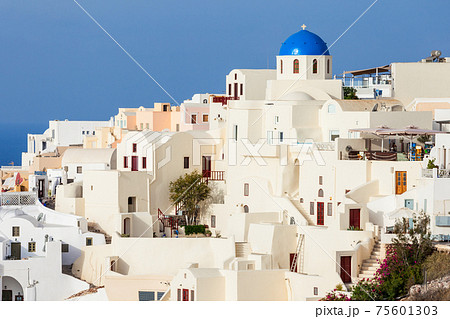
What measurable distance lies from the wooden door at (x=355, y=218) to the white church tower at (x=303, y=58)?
448 inches

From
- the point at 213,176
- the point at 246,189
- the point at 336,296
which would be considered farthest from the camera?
the point at 213,176

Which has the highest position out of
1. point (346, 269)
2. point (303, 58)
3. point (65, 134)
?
point (303, 58)

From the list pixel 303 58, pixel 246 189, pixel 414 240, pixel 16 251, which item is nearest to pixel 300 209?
pixel 246 189

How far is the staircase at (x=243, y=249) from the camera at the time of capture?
2045 inches

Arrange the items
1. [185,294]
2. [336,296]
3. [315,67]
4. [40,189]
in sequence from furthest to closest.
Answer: [40,189] → [315,67] → [185,294] → [336,296]

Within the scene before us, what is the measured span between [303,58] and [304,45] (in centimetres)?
60

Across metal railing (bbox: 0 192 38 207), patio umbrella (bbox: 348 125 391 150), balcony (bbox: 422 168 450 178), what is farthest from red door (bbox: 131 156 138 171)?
balcony (bbox: 422 168 450 178)

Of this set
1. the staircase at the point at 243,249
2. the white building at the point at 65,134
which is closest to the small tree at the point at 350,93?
the staircase at the point at 243,249

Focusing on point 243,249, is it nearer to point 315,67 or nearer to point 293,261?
point 293,261

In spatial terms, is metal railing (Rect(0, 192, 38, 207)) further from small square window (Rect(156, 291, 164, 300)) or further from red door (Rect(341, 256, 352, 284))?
red door (Rect(341, 256, 352, 284))

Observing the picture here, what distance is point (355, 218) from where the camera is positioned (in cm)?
5006

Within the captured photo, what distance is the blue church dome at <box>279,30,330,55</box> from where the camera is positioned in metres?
59.8

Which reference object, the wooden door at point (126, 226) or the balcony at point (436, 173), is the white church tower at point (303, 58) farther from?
the balcony at point (436, 173)

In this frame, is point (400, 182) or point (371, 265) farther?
point (400, 182)
